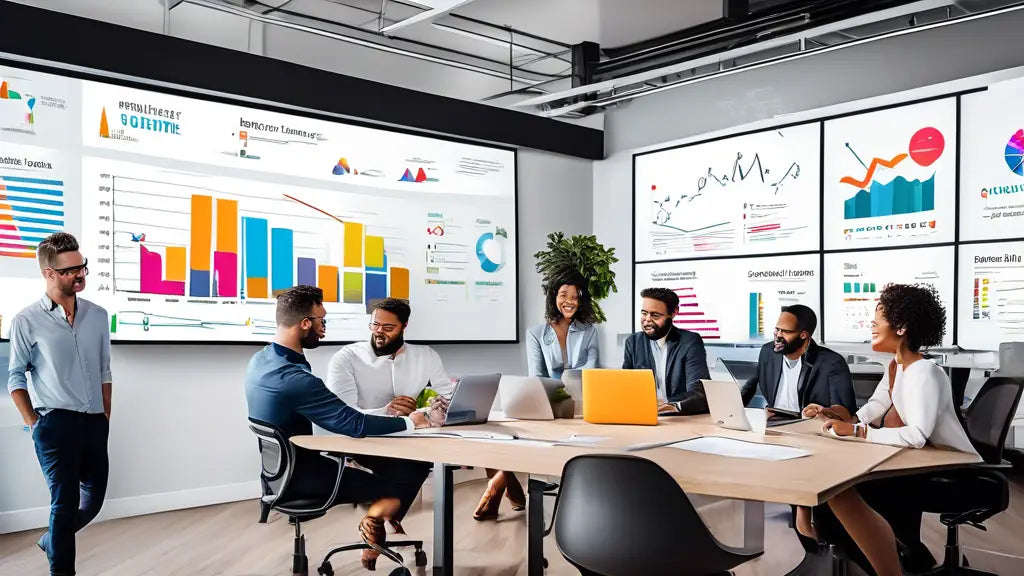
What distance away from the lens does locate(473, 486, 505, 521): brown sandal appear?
5125 mm

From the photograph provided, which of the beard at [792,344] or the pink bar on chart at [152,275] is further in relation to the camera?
the pink bar on chart at [152,275]

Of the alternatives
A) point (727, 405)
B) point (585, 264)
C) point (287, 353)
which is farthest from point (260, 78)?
point (727, 405)

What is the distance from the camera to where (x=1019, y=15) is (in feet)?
17.7

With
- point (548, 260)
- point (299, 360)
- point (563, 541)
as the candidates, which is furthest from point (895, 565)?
point (548, 260)

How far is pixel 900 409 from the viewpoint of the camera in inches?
122

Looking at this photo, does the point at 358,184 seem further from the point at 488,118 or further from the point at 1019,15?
the point at 1019,15

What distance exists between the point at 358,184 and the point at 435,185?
0.70 m

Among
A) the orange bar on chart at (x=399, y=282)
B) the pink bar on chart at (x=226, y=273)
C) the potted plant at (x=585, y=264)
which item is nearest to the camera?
Result: the pink bar on chart at (x=226, y=273)

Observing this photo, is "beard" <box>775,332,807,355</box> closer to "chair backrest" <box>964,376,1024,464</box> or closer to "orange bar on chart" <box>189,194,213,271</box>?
"chair backrest" <box>964,376,1024,464</box>

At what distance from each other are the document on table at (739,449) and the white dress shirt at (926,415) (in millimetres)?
402

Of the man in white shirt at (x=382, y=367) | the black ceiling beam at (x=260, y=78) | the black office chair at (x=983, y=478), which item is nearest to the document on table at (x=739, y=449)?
the black office chair at (x=983, y=478)

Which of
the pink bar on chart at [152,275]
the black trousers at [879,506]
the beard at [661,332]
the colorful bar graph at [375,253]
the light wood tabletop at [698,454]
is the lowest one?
the black trousers at [879,506]

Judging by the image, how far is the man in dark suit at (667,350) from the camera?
460 cm

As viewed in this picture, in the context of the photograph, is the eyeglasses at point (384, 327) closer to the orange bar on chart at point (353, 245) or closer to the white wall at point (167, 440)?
the white wall at point (167, 440)
